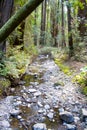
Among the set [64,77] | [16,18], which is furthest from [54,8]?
[16,18]

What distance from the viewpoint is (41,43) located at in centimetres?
2395

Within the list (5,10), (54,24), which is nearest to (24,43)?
(5,10)

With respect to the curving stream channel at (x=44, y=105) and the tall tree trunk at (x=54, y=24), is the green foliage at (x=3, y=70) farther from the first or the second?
the tall tree trunk at (x=54, y=24)

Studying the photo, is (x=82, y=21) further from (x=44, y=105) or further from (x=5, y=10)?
(x=44, y=105)

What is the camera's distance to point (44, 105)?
529cm

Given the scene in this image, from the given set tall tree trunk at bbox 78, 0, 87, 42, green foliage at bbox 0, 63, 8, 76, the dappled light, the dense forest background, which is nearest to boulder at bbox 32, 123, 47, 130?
the dappled light

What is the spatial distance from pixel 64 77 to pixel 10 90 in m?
2.45

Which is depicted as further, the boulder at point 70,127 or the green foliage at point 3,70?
the green foliage at point 3,70

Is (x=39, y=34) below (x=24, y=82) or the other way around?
the other way around

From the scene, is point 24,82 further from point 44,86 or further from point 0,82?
point 0,82

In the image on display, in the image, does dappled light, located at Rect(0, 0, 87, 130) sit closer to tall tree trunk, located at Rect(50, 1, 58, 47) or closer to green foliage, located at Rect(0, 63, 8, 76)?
green foliage, located at Rect(0, 63, 8, 76)

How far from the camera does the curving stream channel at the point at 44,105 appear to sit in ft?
14.3

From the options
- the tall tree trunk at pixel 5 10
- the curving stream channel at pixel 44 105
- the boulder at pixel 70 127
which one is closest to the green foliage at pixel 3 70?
the curving stream channel at pixel 44 105

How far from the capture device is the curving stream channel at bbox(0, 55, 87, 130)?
4367 mm
